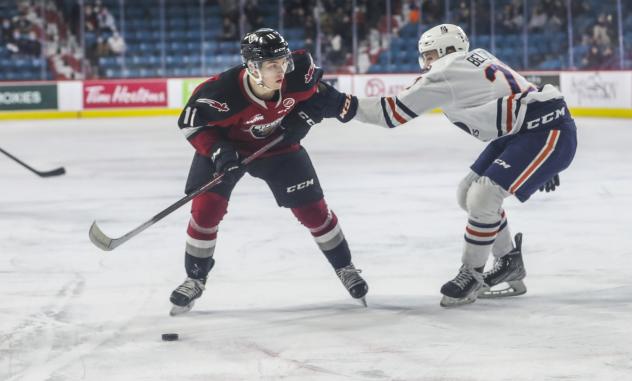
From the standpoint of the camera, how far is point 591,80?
13.2 meters

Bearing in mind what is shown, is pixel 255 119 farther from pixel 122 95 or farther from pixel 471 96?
pixel 122 95

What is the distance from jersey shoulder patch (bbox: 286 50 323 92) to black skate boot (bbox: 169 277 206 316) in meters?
0.79

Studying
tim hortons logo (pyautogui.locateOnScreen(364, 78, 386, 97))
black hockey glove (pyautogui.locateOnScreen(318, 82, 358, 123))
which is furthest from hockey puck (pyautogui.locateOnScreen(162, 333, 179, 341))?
tim hortons logo (pyautogui.locateOnScreen(364, 78, 386, 97))

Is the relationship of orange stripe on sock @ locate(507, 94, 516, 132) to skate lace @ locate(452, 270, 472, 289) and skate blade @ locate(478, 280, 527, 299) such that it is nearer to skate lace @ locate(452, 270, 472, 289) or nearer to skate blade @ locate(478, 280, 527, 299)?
skate lace @ locate(452, 270, 472, 289)

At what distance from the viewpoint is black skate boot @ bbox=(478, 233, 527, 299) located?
153 inches

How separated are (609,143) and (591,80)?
11.4ft

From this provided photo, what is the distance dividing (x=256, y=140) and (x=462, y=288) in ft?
2.97

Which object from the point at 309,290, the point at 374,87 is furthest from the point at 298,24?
the point at 309,290

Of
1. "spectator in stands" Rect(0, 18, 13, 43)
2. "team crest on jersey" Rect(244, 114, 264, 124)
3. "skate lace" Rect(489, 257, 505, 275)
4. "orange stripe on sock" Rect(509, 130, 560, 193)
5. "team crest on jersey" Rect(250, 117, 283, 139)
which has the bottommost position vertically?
"skate lace" Rect(489, 257, 505, 275)

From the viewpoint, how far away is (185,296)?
3.67m

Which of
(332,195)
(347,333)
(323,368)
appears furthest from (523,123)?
(332,195)

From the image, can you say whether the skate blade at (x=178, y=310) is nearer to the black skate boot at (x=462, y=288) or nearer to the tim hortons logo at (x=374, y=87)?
the black skate boot at (x=462, y=288)

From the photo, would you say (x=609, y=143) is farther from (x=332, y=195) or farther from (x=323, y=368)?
(x=323, y=368)

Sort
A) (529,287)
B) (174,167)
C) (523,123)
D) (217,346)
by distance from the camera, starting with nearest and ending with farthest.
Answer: (217,346) < (523,123) < (529,287) < (174,167)
